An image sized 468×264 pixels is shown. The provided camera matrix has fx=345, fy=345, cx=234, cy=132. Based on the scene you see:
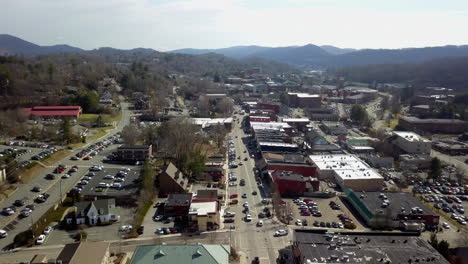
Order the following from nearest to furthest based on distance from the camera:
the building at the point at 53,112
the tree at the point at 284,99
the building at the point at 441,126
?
1. the building at the point at 53,112
2. the building at the point at 441,126
3. the tree at the point at 284,99

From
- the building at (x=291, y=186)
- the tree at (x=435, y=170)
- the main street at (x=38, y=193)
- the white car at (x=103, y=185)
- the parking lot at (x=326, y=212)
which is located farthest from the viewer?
the tree at (x=435, y=170)

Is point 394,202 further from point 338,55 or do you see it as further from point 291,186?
point 338,55

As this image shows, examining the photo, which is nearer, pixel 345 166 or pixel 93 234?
pixel 93 234

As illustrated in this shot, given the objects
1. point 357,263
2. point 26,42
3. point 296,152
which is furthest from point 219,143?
point 26,42

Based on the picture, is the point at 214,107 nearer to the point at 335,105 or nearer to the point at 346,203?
the point at 335,105

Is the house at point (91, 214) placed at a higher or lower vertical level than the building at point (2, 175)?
lower

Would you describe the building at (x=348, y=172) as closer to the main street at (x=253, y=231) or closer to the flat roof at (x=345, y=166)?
the flat roof at (x=345, y=166)

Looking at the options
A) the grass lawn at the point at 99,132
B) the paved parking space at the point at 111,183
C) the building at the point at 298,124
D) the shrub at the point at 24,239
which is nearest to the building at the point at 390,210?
the paved parking space at the point at 111,183

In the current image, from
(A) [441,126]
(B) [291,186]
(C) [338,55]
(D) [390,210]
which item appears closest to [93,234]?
(B) [291,186]
